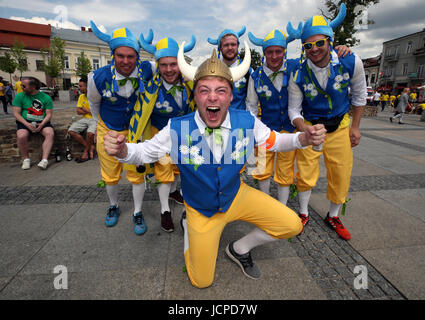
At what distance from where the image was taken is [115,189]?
299 cm

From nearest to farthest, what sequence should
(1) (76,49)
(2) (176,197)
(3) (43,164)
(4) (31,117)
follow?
(2) (176,197)
(3) (43,164)
(4) (31,117)
(1) (76,49)

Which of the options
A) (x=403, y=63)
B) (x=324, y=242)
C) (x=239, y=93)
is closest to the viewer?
(x=324, y=242)

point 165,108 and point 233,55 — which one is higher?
point 233,55

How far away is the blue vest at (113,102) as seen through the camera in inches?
99.3

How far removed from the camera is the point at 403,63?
127 ft

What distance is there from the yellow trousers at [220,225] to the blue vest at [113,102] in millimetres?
1375

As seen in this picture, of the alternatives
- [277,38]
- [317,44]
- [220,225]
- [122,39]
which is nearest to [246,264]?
[220,225]

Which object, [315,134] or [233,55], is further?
[233,55]

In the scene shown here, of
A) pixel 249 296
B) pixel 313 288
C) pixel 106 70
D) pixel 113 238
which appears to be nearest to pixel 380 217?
pixel 313 288

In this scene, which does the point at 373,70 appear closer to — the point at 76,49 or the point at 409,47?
the point at 409,47

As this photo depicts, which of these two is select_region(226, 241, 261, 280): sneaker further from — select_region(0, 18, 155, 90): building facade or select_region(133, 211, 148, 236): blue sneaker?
select_region(0, 18, 155, 90): building facade

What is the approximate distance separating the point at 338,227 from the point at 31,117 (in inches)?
227
